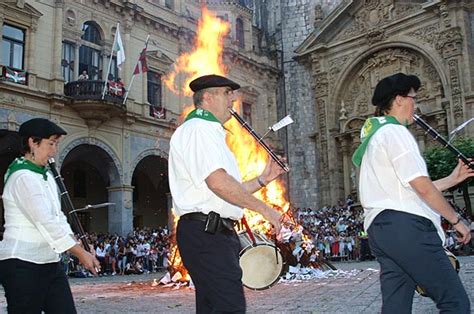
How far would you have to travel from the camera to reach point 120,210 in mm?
23047

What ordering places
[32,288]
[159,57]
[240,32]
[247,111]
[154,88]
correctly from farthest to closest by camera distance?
[240,32] → [247,111] → [154,88] → [159,57] → [32,288]

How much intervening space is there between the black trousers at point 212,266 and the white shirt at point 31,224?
2.94 feet

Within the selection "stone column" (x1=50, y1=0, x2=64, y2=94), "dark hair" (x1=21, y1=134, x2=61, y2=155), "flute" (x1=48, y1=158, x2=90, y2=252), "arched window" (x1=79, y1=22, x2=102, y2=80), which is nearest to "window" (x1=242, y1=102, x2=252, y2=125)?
"arched window" (x1=79, y1=22, x2=102, y2=80)

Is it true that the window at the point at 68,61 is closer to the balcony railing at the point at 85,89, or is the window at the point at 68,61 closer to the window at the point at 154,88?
the balcony railing at the point at 85,89

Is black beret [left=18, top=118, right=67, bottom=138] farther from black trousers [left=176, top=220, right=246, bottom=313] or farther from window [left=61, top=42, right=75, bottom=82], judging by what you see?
window [left=61, top=42, right=75, bottom=82]

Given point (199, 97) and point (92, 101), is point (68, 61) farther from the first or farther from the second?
point (199, 97)

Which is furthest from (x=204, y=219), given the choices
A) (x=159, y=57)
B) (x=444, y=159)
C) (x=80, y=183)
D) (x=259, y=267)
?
(x=80, y=183)

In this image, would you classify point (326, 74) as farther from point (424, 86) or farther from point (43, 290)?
point (43, 290)

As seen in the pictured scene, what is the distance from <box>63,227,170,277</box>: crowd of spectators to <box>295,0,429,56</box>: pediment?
658 inches

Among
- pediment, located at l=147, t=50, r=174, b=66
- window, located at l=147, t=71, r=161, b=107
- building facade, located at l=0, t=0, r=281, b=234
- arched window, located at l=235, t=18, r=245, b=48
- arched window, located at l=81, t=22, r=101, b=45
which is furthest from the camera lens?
arched window, located at l=235, t=18, r=245, b=48

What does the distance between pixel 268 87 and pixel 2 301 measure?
24.9 m

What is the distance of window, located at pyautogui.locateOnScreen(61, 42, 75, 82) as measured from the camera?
73.3 feet

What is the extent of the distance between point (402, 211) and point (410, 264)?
0.35 m

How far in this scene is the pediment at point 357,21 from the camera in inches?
1152
